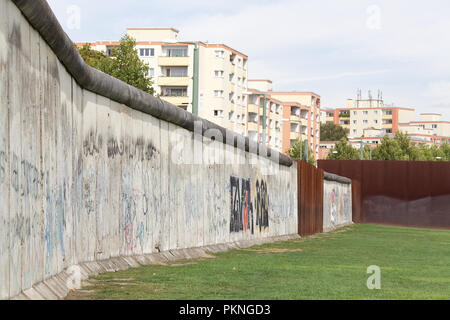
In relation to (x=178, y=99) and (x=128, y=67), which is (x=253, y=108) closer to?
(x=178, y=99)

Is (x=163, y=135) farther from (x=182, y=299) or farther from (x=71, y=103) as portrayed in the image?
(x=182, y=299)

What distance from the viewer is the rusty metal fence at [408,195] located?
48250 millimetres

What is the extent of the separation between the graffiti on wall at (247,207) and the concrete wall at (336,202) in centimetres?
1206

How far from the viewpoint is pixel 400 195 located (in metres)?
48.8

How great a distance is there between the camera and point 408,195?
48656 mm

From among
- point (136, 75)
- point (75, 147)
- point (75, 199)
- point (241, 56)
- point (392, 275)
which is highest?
point (241, 56)

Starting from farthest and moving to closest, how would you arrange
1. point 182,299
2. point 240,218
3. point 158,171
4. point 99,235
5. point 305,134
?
1. point 305,134
2. point 240,218
3. point 158,171
4. point 99,235
5. point 182,299

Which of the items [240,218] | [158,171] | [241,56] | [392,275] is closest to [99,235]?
[158,171]

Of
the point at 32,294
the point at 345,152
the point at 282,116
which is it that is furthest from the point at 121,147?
the point at 282,116

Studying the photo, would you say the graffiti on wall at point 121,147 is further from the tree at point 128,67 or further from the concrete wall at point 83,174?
the tree at point 128,67

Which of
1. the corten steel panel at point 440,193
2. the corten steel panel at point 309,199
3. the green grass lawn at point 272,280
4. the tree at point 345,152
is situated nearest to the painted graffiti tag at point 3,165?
the green grass lawn at point 272,280

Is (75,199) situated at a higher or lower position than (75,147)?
lower

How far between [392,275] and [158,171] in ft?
13.1

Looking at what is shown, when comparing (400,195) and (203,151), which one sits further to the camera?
(400,195)
